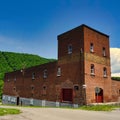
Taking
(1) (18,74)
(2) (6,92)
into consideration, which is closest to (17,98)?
(1) (18,74)

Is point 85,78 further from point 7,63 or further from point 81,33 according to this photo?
point 7,63


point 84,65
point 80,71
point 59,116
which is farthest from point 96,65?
point 59,116

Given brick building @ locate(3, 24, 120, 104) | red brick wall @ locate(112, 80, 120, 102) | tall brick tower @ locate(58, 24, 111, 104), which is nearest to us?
tall brick tower @ locate(58, 24, 111, 104)

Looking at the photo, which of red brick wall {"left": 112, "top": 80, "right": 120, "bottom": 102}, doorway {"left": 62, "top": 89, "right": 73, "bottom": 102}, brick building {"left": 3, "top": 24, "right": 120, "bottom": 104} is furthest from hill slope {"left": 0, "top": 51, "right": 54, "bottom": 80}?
red brick wall {"left": 112, "top": 80, "right": 120, "bottom": 102}

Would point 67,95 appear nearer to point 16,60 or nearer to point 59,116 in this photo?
point 59,116

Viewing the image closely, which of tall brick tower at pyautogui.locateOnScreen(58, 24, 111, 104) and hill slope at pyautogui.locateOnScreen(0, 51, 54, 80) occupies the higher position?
hill slope at pyautogui.locateOnScreen(0, 51, 54, 80)

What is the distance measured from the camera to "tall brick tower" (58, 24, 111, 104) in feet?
95.8

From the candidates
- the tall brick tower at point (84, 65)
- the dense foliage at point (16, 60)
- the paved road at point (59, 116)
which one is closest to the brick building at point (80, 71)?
the tall brick tower at point (84, 65)

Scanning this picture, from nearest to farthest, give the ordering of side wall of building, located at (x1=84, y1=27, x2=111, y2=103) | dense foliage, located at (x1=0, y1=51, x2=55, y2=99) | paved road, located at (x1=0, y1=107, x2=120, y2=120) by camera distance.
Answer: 1. paved road, located at (x1=0, y1=107, x2=120, y2=120)
2. side wall of building, located at (x1=84, y1=27, x2=111, y2=103)
3. dense foliage, located at (x1=0, y1=51, x2=55, y2=99)

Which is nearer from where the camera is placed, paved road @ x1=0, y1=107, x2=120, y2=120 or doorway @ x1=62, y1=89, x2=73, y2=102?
paved road @ x1=0, y1=107, x2=120, y2=120

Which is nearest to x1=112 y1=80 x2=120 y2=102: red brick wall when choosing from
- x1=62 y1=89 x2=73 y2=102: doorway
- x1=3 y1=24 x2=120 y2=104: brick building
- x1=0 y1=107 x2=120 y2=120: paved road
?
x1=3 y1=24 x2=120 y2=104: brick building

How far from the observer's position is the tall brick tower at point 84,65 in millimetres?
29186

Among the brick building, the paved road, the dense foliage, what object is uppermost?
the dense foliage

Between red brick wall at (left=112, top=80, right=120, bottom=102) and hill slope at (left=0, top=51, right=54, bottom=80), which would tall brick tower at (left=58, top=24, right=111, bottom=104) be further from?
hill slope at (left=0, top=51, right=54, bottom=80)
